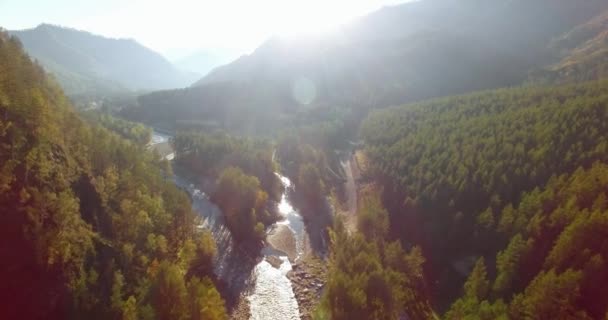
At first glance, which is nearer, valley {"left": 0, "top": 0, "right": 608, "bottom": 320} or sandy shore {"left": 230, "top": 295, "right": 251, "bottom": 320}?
valley {"left": 0, "top": 0, "right": 608, "bottom": 320}

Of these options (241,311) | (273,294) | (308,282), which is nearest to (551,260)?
(308,282)

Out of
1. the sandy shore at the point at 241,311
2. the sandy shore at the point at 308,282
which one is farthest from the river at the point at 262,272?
the sandy shore at the point at 308,282

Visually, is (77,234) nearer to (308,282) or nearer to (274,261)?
(274,261)

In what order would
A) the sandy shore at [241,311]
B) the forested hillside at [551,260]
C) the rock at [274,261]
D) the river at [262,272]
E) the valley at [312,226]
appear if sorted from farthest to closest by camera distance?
the rock at [274,261]
the river at [262,272]
the sandy shore at [241,311]
the forested hillside at [551,260]
the valley at [312,226]

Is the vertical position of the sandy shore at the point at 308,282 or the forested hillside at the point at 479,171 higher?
the forested hillside at the point at 479,171

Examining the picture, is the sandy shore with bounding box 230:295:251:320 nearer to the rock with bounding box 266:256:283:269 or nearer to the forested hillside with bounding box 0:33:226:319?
the forested hillside with bounding box 0:33:226:319

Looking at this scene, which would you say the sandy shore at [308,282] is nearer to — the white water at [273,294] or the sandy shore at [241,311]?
the white water at [273,294]

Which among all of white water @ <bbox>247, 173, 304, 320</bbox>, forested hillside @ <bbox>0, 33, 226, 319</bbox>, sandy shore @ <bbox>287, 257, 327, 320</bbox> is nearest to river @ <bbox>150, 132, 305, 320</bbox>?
white water @ <bbox>247, 173, 304, 320</bbox>
